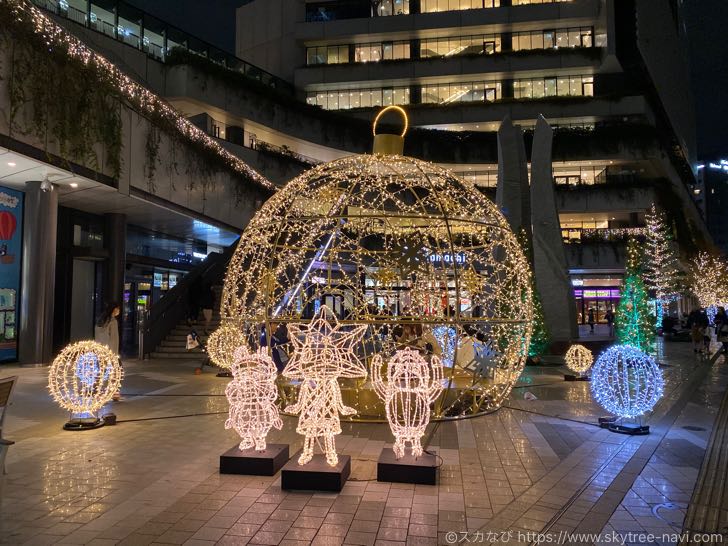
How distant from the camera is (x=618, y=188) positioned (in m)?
36.7

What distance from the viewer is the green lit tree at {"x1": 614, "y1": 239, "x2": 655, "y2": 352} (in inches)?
643

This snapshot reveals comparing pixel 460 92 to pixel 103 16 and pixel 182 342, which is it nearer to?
pixel 103 16

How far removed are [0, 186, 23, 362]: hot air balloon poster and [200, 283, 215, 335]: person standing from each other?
196 inches

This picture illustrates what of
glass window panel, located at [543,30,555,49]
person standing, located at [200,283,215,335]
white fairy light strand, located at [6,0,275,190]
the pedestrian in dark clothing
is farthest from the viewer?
glass window panel, located at [543,30,555,49]

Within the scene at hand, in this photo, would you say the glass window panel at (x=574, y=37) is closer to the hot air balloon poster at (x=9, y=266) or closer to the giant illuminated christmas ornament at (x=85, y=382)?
the hot air balloon poster at (x=9, y=266)

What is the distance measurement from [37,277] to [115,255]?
3.43 m

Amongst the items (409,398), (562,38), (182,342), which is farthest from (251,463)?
(562,38)

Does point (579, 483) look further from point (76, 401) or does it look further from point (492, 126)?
point (492, 126)

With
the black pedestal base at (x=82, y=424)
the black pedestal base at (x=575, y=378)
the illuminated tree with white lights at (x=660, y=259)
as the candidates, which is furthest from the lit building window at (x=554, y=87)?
the black pedestal base at (x=82, y=424)

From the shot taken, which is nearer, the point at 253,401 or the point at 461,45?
the point at 253,401

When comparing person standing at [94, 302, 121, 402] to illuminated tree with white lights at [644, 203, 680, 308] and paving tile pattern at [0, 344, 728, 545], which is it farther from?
illuminated tree with white lights at [644, 203, 680, 308]

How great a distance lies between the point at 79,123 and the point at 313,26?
1223 inches

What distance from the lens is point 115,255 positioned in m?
16.9

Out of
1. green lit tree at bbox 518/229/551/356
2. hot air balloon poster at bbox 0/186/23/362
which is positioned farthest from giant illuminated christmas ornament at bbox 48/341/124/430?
green lit tree at bbox 518/229/551/356
